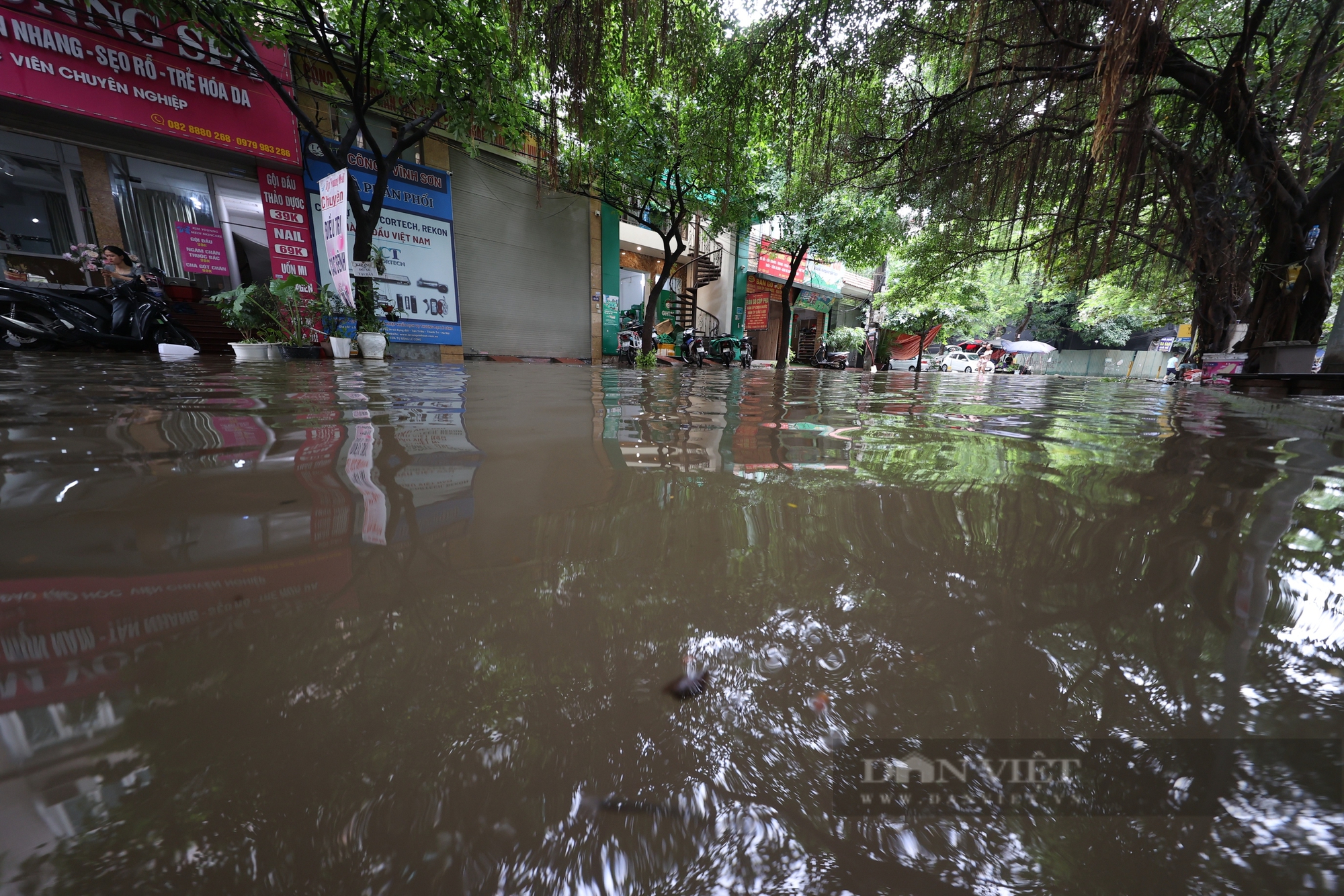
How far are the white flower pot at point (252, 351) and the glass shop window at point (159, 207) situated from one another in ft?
7.78

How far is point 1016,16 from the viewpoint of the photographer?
3732 mm

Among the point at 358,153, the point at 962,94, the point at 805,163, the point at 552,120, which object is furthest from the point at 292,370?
the point at 962,94

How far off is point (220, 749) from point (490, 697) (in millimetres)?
213

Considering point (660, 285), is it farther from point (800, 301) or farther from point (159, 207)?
point (800, 301)

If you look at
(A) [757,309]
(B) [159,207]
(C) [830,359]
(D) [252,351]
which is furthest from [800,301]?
(B) [159,207]

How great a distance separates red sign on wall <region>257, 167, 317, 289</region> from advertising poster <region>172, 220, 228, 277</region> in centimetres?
83

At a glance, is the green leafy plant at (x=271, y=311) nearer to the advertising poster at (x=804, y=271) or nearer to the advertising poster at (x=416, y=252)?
the advertising poster at (x=416, y=252)

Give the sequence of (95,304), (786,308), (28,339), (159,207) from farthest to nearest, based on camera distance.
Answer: (786,308), (159,207), (95,304), (28,339)

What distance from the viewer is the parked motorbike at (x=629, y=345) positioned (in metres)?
12.7

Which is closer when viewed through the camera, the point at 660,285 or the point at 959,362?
the point at 660,285

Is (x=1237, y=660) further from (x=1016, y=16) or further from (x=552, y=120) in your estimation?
(x=1016, y=16)

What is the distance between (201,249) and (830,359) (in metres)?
16.6

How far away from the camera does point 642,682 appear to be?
0.54 metres

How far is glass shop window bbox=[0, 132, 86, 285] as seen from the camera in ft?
22.4
